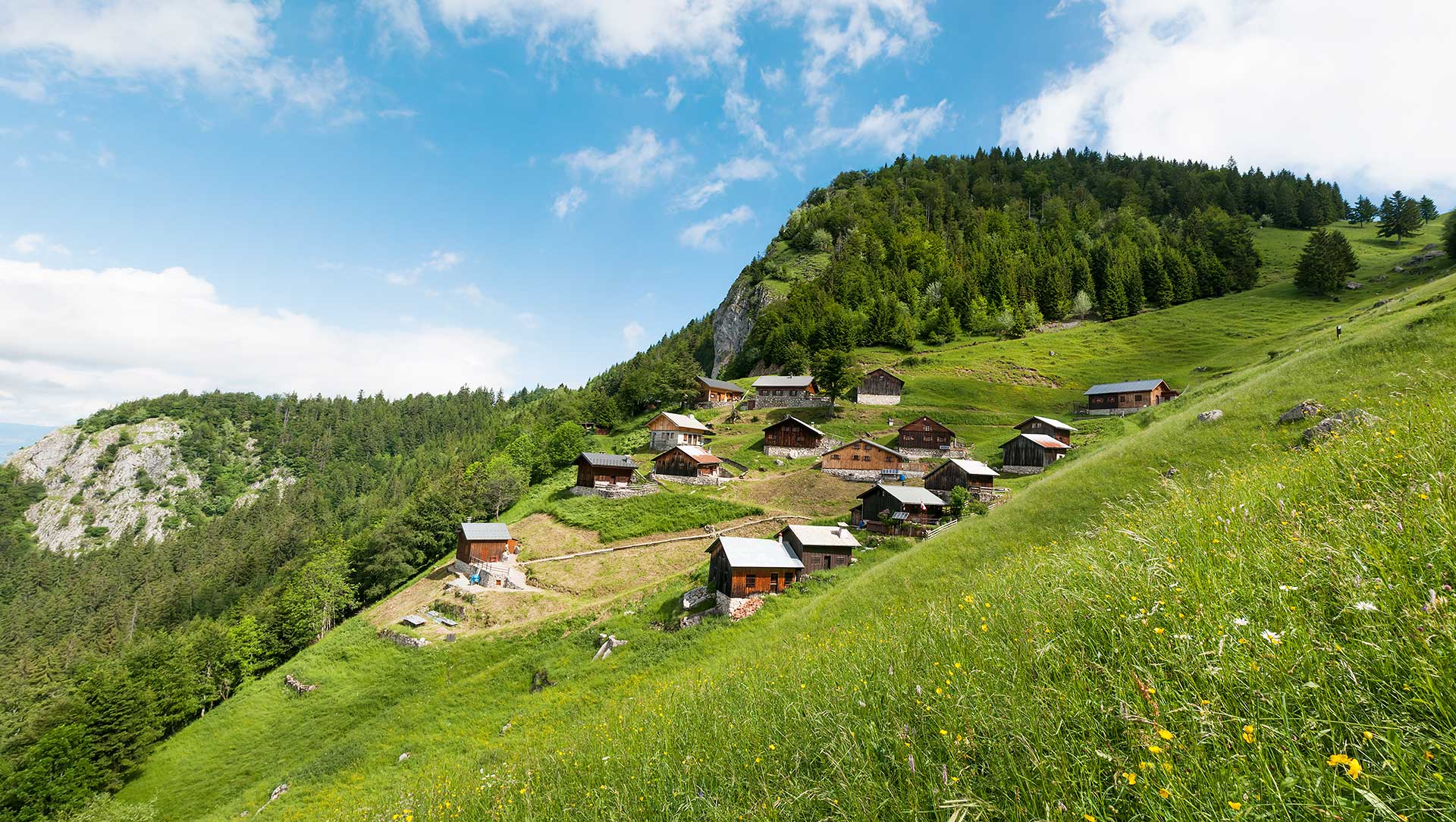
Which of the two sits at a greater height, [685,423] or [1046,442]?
[685,423]

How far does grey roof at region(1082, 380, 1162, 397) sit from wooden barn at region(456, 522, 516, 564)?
80.6 meters

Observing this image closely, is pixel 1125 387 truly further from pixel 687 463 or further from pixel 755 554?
pixel 755 554

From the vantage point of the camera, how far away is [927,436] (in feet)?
225

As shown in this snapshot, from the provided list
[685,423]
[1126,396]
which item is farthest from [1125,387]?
[685,423]

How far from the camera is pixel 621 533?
53062 millimetres

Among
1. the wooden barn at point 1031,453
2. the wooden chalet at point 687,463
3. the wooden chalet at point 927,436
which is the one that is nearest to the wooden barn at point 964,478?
the wooden barn at point 1031,453

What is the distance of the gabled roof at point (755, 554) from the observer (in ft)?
113

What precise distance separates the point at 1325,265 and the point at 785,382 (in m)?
109

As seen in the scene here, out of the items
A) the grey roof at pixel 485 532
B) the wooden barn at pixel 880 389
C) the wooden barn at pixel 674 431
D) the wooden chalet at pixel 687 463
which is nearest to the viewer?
the grey roof at pixel 485 532

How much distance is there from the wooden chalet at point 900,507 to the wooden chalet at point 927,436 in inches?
871

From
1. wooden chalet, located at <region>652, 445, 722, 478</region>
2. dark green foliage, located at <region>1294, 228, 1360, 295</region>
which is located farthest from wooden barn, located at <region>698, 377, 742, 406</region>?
dark green foliage, located at <region>1294, 228, 1360, 295</region>

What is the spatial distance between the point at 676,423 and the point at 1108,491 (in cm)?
5824

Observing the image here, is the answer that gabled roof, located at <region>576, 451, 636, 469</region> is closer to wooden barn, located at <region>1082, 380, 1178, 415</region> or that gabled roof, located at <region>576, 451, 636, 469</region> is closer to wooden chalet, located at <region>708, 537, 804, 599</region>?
wooden chalet, located at <region>708, 537, 804, 599</region>

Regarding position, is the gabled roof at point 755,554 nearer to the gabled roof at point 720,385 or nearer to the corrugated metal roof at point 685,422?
the corrugated metal roof at point 685,422
